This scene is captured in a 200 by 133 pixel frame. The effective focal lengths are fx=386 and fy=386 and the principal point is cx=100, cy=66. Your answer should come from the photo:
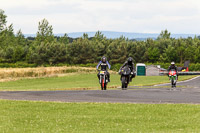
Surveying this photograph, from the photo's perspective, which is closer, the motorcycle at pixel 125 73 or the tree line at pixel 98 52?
the motorcycle at pixel 125 73

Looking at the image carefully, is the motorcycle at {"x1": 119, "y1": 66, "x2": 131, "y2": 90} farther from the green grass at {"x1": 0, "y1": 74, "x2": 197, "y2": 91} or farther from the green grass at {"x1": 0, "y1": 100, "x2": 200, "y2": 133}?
the green grass at {"x1": 0, "y1": 100, "x2": 200, "y2": 133}

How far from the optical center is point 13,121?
41.1 feet

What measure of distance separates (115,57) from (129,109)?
105 meters

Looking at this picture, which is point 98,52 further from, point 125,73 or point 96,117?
point 96,117

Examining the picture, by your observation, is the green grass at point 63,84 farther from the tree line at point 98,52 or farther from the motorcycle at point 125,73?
the tree line at point 98,52


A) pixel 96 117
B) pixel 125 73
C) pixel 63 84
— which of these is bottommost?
pixel 63 84

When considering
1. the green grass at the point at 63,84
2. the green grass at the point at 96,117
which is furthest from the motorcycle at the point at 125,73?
the green grass at the point at 96,117

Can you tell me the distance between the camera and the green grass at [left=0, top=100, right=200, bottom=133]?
442 inches

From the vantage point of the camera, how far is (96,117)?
13.1 meters

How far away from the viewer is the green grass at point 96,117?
11234 mm

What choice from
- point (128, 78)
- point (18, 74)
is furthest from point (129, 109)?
point (18, 74)

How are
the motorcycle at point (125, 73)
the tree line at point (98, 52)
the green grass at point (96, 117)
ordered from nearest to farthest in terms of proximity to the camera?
the green grass at point (96, 117) → the motorcycle at point (125, 73) → the tree line at point (98, 52)

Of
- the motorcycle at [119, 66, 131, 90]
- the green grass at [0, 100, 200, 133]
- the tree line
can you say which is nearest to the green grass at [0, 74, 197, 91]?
the motorcycle at [119, 66, 131, 90]

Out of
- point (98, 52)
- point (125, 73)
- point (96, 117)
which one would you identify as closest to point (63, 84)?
point (125, 73)
